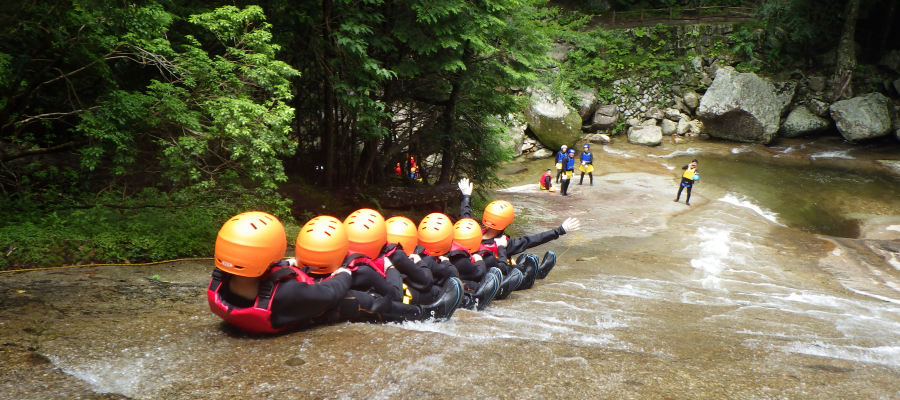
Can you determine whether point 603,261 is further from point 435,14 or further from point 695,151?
point 695,151

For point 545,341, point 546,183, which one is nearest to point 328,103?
point 545,341

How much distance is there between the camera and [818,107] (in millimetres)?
25109

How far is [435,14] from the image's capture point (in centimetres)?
824

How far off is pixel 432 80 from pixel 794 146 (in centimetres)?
2089

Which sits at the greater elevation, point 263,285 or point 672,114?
point 672,114

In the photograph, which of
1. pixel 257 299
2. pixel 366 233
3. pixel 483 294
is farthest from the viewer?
pixel 483 294

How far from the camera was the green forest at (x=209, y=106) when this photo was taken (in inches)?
246

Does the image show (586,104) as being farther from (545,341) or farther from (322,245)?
(322,245)

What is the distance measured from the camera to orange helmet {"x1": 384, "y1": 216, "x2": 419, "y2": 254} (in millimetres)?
5328

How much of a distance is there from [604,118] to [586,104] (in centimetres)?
119


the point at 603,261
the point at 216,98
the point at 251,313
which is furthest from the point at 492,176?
the point at 251,313

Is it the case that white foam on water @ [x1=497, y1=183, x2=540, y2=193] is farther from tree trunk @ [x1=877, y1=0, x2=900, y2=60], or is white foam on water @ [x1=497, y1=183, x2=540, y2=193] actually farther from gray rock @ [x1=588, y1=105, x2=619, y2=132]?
tree trunk @ [x1=877, y1=0, x2=900, y2=60]

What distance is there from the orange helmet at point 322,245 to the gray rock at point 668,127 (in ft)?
82.3

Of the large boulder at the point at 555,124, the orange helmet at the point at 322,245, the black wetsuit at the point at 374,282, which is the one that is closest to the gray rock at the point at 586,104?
the large boulder at the point at 555,124
